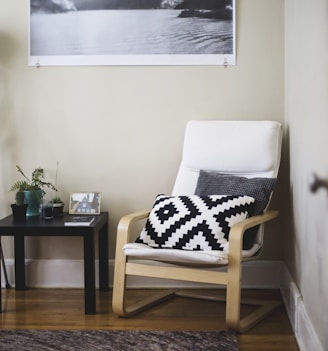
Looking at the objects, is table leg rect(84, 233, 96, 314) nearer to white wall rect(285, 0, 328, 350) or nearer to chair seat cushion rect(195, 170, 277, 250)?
chair seat cushion rect(195, 170, 277, 250)

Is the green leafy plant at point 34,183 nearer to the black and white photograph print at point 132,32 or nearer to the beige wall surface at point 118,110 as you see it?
the beige wall surface at point 118,110

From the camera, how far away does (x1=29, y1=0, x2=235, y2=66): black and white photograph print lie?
314cm

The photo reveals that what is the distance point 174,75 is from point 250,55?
458 millimetres

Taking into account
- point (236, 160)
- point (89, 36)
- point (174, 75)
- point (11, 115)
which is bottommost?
point (236, 160)

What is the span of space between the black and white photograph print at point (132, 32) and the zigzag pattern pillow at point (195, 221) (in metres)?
0.91

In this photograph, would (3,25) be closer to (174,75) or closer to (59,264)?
(174,75)

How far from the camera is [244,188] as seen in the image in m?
2.82

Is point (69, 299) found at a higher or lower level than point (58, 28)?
lower

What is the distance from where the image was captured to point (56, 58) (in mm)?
3203

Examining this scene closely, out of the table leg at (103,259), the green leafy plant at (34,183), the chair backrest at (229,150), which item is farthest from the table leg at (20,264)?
the chair backrest at (229,150)

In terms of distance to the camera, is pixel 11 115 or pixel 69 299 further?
pixel 11 115

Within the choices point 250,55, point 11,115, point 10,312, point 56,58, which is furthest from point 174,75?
point 10,312

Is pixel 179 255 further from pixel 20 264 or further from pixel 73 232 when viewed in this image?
pixel 20 264

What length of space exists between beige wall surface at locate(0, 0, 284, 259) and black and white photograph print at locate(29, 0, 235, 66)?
0.18ft
